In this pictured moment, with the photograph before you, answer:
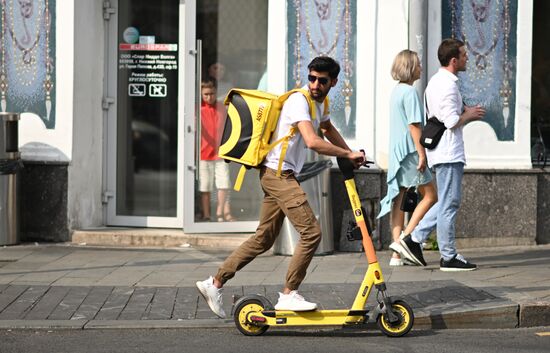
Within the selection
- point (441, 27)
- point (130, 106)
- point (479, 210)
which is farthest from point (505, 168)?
point (130, 106)

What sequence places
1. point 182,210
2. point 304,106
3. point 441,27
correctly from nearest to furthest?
point 304,106
point 441,27
point 182,210

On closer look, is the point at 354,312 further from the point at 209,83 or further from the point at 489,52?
the point at 209,83

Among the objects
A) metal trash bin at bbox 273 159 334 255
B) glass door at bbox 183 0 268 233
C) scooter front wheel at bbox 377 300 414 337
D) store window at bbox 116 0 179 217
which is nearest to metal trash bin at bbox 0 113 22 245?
store window at bbox 116 0 179 217

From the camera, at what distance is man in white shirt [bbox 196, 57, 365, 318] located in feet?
24.6

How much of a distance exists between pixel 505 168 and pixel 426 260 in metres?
1.60

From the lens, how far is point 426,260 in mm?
10797

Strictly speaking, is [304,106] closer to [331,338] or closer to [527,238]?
[331,338]

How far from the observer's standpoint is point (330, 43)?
38.6ft

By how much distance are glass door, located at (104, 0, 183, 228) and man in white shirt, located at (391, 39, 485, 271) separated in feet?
11.7

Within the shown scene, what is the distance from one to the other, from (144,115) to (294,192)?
536cm

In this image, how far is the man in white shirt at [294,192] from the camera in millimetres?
7504

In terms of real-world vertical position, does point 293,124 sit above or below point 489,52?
below

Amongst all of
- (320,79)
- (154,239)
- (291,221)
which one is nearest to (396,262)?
(154,239)

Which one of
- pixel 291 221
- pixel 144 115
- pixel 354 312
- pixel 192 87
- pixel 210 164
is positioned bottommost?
pixel 354 312
